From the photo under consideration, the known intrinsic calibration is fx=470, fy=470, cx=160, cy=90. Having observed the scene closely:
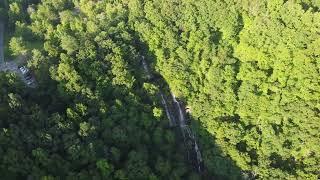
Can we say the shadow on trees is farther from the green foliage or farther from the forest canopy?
the green foliage

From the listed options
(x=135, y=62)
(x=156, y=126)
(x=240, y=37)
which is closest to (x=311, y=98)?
(x=240, y=37)

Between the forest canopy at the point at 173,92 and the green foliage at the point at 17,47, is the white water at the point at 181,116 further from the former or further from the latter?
the green foliage at the point at 17,47

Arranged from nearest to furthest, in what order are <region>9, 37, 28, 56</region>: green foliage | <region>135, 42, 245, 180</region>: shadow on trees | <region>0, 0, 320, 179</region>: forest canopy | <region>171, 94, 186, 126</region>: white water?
<region>0, 0, 320, 179</region>: forest canopy
<region>135, 42, 245, 180</region>: shadow on trees
<region>171, 94, 186, 126</region>: white water
<region>9, 37, 28, 56</region>: green foliage

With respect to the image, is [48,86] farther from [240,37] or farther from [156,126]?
[240,37]

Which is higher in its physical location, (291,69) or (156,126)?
(291,69)

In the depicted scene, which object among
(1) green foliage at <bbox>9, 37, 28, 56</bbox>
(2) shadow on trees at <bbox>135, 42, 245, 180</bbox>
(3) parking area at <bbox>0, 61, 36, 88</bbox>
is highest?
(1) green foliage at <bbox>9, 37, 28, 56</bbox>

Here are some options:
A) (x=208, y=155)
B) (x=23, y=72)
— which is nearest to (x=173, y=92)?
(x=208, y=155)

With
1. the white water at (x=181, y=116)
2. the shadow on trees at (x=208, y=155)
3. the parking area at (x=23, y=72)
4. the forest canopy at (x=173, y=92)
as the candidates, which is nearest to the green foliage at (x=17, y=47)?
the forest canopy at (x=173, y=92)

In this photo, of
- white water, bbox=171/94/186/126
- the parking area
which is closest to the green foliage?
the parking area
